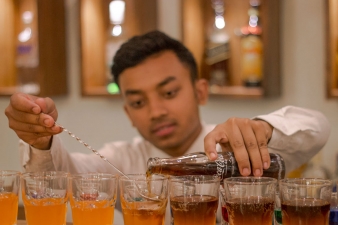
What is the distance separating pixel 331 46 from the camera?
2.38 metres

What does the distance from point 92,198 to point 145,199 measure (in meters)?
0.12

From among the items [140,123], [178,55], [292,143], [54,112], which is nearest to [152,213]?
[54,112]

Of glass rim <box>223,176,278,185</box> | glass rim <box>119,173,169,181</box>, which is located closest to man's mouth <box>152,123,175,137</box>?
glass rim <box>119,173,169,181</box>

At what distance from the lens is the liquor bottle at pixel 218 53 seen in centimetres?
262

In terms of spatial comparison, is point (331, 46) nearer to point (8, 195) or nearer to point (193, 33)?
point (193, 33)

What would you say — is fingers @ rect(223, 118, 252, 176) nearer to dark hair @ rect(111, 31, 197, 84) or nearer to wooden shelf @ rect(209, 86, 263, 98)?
dark hair @ rect(111, 31, 197, 84)

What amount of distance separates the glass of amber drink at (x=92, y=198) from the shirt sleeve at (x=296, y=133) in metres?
0.57

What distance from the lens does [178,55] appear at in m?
2.05

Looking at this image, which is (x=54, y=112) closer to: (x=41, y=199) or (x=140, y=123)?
(x=41, y=199)

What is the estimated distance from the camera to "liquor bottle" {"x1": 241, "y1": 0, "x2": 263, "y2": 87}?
2518mm

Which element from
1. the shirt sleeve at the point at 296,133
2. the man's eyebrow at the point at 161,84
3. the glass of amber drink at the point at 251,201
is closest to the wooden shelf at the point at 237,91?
the man's eyebrow at the point at 161,84

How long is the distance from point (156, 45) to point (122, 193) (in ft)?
3.47

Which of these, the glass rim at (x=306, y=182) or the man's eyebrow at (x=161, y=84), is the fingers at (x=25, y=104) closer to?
the glass rim at (x=306, y=182)

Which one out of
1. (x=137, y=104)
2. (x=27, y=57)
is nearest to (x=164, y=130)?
(x=137, y=104)
